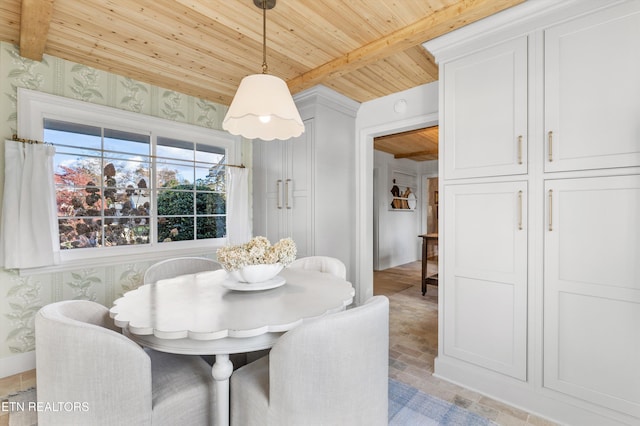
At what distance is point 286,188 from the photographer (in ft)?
10.9

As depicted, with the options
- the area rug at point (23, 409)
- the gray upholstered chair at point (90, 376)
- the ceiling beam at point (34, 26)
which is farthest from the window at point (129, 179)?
the gray upholstered chair at point (90, 376)

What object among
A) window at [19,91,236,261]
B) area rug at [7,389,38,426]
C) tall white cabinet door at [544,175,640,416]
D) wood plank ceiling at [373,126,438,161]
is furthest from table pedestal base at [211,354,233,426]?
wood plank ceiling at [373,126,438,161]

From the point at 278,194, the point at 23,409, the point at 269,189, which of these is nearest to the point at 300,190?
the point at 278,194

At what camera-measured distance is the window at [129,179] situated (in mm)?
2479

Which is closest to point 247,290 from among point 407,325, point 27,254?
point 27,254

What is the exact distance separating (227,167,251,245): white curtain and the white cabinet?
0.18m

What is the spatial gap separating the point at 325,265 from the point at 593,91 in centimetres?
192

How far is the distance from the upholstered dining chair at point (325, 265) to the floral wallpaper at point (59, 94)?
1.69 metres

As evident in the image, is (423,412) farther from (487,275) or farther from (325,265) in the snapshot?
(325,265)

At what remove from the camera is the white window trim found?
2.26 metres

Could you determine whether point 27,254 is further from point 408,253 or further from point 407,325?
point 408,253

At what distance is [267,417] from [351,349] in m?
0.41

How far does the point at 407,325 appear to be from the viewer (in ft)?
10.4

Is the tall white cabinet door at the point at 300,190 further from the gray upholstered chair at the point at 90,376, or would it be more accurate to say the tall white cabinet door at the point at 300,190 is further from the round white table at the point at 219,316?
the gray upholstered chair at the point at 90,376
